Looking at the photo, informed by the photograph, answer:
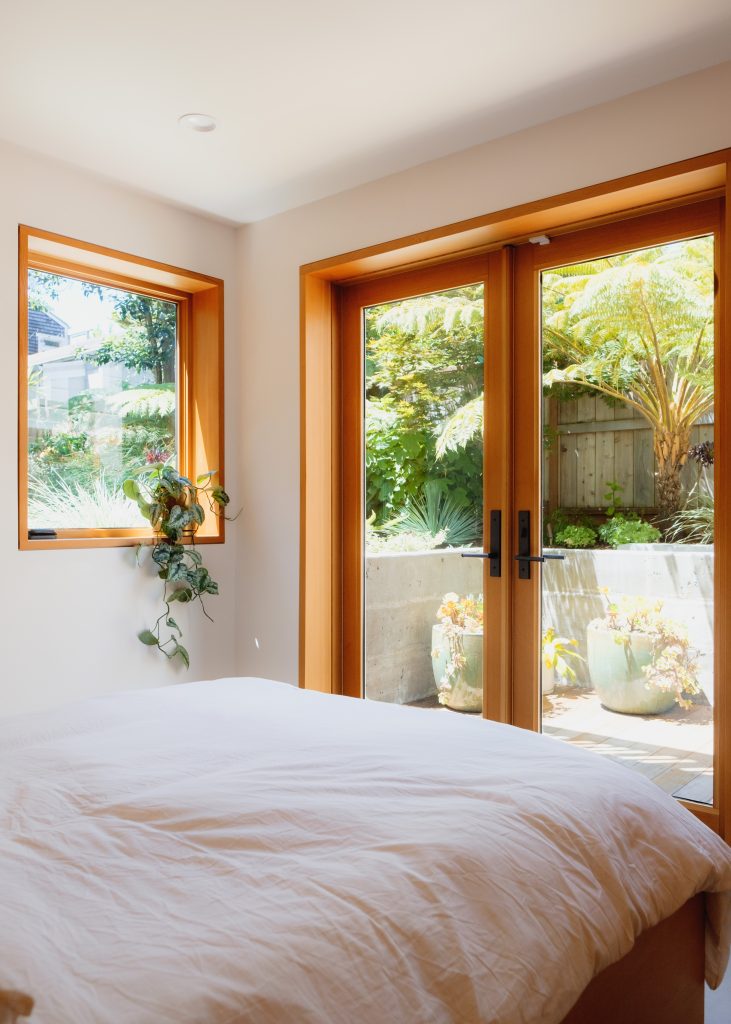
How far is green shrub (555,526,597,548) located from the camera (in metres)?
3.01

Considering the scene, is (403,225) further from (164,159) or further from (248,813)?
(248,813)

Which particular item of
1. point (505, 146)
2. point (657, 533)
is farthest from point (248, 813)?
point (505, 146)

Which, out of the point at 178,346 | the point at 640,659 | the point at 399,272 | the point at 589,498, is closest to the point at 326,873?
the point at 640,659

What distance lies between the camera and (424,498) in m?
3.50

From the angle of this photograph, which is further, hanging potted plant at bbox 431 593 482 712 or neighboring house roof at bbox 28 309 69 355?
neighboring house roof at bbox 28 309 69 355

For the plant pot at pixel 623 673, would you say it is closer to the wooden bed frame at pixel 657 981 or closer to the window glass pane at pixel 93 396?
the wooden bed frame at pixel 657 981

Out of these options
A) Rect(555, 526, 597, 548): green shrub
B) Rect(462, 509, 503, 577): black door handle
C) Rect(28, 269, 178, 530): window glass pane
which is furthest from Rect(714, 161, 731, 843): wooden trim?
Rect(28, 269, 178, 530): window glass pane

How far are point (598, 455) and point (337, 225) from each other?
157cm

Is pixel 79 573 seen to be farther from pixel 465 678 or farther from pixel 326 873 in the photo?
pixel 326 873

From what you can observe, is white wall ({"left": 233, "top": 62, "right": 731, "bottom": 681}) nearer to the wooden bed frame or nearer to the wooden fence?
the wooden fence

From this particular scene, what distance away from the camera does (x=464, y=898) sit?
3.66ft

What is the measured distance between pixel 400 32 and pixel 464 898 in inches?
92.4

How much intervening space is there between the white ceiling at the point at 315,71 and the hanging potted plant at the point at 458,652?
1.82 metres

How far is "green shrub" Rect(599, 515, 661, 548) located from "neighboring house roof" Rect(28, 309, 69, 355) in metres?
2.41
